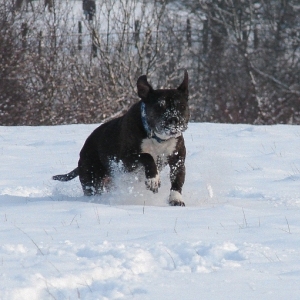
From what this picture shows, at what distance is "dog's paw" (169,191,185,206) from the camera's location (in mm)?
6941

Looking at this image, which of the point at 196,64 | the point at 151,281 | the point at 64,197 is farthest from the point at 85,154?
the point at 196,64

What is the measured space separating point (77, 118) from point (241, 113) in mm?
5952

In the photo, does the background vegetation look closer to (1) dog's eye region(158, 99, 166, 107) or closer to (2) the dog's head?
(2) the dog's head

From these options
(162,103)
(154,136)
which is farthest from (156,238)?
(162,103)

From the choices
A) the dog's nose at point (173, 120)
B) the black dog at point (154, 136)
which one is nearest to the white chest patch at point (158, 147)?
the black dog at point (154, 136)

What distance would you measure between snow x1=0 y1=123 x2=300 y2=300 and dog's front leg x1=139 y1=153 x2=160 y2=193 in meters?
0.25

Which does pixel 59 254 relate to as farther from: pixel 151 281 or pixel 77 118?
pixel 77 118

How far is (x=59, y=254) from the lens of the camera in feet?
15.0

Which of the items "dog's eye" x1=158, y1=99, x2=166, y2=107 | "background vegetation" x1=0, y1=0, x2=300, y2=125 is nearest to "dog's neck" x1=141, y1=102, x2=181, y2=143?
"dog's eye" x1=158, y1=99, x2=166, y2=107

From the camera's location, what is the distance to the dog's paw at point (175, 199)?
22.8 ft

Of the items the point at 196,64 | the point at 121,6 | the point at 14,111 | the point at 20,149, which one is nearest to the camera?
the point at 20,149

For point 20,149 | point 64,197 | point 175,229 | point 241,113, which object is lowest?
point 241,113

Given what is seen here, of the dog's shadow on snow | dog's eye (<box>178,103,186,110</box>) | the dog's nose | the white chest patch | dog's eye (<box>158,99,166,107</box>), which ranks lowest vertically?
the dog's shadow on snow

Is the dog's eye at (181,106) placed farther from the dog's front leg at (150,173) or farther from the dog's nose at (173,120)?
the dog's front leg at (150,173)
